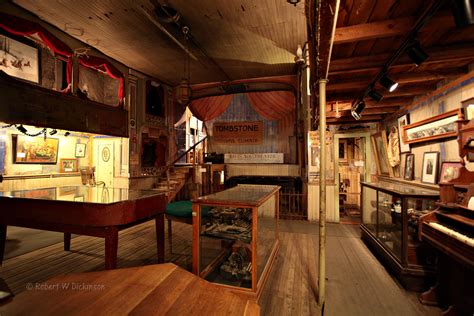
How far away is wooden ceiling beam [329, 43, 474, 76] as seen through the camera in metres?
2.38

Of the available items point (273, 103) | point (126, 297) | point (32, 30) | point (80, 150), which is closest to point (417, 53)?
point (126, 297)

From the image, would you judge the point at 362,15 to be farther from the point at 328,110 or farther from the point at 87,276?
the point at 328,110

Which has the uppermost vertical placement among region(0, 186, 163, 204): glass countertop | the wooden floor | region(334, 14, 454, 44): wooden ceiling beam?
region(334, 14, 454, 44): wooden ceiling beam

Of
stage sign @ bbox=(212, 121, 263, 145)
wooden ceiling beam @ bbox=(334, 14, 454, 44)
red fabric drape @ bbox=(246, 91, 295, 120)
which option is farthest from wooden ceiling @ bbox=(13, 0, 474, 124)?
stage sign @ bbox=(212, 121, 263, 145)

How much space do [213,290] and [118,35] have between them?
5831 mm

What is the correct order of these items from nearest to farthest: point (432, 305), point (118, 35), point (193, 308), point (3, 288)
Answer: point (3, 288) < point (193, 308) < point (432, 305) < point (118, 35)

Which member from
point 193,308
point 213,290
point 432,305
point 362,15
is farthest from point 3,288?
point 432,305

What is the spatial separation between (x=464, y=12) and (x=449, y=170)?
7.42ft

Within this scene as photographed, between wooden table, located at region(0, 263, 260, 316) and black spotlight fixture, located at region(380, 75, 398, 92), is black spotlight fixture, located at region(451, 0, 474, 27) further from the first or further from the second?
wooden table, located at region(0, 263, 260, 316)

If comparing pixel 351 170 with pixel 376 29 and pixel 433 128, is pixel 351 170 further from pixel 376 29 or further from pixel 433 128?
pixel 376 29

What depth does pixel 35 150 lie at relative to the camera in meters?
6.08

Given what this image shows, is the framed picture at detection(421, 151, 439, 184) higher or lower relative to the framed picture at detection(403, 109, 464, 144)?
lower

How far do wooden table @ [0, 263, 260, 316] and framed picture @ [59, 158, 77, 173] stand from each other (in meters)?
7.59

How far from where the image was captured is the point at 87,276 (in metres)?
Answer: 1.02
